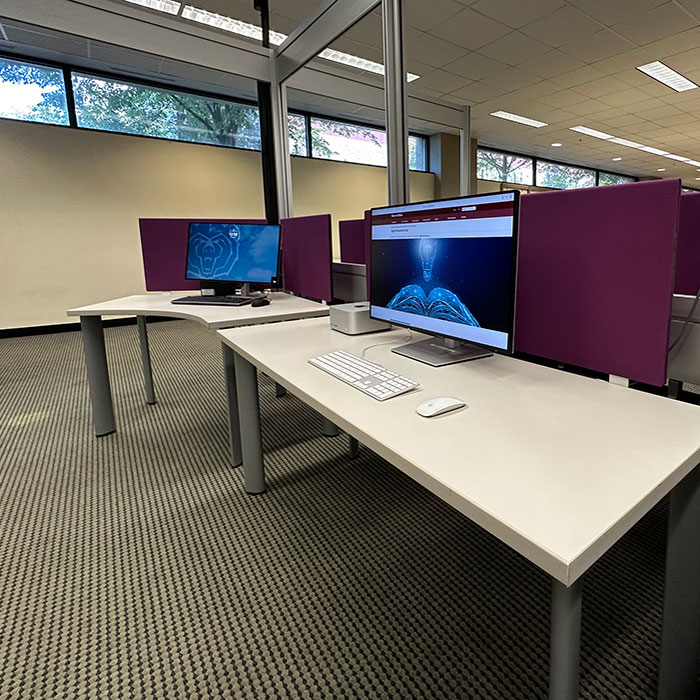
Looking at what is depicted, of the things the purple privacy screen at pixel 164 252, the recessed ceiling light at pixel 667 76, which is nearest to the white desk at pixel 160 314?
the purple privacy screen at pixel 164 252

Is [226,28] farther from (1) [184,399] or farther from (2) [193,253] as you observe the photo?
(1) [184,399]

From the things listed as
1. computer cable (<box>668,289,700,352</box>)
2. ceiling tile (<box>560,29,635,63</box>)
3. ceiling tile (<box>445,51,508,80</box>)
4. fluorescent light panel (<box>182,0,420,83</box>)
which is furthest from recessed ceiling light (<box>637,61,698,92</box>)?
computer cable (<box>668,289,700,352</box>)

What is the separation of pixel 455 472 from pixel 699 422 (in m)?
0.47

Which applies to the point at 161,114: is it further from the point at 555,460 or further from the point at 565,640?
the point at 565,640

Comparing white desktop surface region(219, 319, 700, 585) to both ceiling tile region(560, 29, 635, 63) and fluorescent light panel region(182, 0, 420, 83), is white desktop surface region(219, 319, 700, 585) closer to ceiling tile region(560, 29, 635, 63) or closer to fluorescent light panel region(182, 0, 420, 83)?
fluorescent light panel region(182, 0, 420, 83)

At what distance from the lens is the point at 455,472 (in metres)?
0.65

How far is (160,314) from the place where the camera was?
80.8 inches

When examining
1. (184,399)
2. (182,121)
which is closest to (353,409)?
(184,399)

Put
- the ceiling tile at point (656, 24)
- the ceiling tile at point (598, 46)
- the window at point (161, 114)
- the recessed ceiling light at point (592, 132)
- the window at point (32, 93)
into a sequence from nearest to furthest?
the ceiling tile at point (656, 24) < the ceiling tile at point (598, 46) < the window at point (32, 93) < the window at point (161, 114) < the recessed ceiling light at point (592, 132)

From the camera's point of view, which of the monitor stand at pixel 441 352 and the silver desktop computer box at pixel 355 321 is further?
the silver desktop computer box at pixel 355 321

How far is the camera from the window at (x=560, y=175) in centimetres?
980

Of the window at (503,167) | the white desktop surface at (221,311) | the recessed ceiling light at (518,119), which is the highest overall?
the recessed ceiling light at (518,119)

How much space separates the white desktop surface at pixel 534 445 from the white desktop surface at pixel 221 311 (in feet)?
2.33

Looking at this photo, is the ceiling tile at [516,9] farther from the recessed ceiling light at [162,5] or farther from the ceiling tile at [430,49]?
the recessed ceiling light at [162,5]
